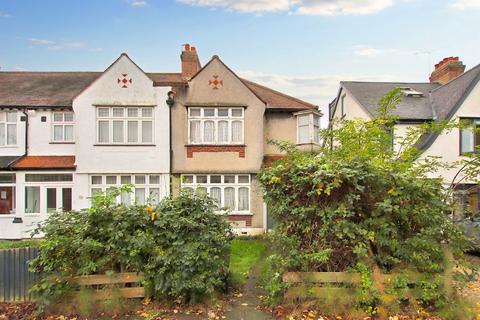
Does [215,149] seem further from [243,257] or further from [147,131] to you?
[243,257]

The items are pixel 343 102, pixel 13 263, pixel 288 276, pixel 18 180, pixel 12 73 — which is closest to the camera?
pixel 288 276

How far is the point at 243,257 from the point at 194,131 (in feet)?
20.8

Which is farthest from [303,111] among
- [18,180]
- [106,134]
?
[18,180]

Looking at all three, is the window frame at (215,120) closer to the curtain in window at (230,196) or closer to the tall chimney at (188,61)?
the curtain in window at (230,196)

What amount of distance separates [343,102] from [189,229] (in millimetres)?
16753

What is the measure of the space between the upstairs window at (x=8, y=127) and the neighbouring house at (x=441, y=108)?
16819 mm

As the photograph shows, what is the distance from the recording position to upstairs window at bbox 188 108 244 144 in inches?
535

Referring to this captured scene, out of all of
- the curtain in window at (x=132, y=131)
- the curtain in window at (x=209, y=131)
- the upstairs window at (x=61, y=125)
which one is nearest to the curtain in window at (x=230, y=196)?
the curtain in window at (x=209, y=131)

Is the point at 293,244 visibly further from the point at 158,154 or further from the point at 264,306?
the point at 158,154

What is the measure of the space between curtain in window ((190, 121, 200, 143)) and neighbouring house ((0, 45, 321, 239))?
0.05 m

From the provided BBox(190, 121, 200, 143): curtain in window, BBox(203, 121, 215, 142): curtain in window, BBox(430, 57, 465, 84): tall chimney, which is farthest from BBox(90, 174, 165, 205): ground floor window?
BBox(430, 57, 465, 84): tall chimney

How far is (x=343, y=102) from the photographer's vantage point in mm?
19500

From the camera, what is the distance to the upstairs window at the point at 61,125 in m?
13.8

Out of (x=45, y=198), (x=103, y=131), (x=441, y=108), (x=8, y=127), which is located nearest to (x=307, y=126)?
(x=441, y=108)
